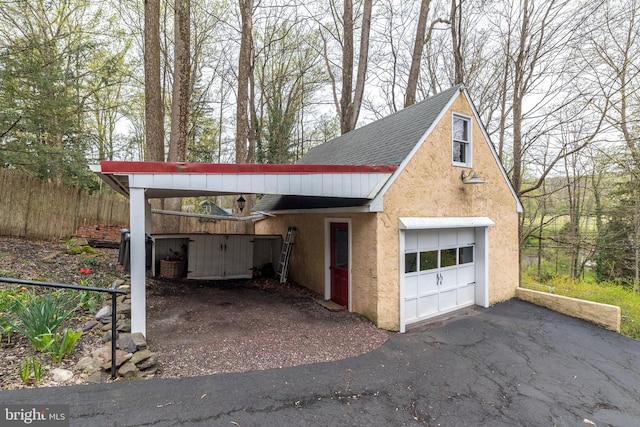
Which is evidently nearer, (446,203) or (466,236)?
(446,203)

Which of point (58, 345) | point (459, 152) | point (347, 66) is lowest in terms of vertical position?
point (58, 345)

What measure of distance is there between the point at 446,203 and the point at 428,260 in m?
1.46

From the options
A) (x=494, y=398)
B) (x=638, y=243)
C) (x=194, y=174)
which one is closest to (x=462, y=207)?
(x=494, y=398)

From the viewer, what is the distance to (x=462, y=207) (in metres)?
7.31

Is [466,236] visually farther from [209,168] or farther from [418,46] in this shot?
[418,46]

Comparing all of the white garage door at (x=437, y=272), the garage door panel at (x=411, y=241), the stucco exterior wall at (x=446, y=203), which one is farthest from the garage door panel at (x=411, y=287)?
the garage door panel at (x=411, y=241)

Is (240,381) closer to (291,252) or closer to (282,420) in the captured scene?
(282,420)

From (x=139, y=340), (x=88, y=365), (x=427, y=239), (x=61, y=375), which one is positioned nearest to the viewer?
(x=61, y=375)

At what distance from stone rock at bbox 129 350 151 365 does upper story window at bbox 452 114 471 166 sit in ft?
24.2

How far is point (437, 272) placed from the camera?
6.99 m

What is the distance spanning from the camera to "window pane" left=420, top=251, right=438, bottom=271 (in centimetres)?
666

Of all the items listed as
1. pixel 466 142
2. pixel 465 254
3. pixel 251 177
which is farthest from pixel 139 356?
pixel 466 142

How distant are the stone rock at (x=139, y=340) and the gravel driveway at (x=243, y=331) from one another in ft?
1.01

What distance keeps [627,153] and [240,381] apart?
1669cm
